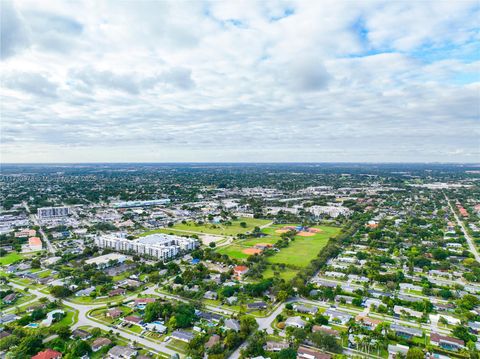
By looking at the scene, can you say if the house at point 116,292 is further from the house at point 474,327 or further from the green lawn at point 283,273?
the house at point 474,327

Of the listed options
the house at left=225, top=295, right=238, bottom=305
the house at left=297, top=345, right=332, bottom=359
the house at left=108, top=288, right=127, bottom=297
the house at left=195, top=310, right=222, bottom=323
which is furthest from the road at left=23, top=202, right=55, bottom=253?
the house at left=297, top=345, right=332, bottom=359

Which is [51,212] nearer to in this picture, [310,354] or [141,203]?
[141,203]

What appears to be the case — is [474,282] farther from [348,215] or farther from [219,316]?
[348,215]

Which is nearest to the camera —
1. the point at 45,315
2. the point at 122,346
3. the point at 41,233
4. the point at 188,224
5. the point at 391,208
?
the point at 122,346

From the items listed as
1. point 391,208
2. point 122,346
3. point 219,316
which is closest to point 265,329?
point 219,316

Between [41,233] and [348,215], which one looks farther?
[348,215]

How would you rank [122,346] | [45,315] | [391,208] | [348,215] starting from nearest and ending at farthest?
[122,346] → [45,315] → [348,215] → [391,208]

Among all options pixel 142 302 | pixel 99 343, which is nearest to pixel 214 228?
pixel 142 302
